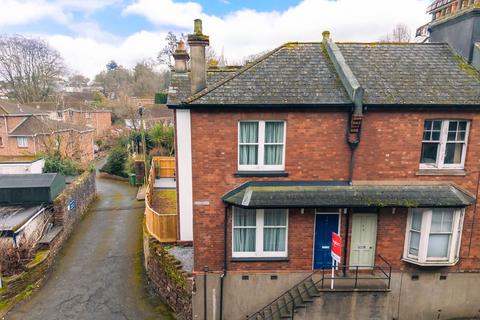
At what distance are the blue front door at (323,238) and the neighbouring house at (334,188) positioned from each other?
0.03 m

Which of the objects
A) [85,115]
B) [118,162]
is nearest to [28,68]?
[85,115]

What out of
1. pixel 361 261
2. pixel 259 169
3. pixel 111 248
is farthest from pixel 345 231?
pixel 111 248

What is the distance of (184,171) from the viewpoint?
12586mm

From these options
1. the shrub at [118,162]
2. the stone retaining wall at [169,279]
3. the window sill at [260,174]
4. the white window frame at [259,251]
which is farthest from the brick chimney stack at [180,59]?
the shrub at [118,162]

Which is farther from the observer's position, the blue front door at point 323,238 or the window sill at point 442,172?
the blue front door at point 323,238

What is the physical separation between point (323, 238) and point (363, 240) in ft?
4.59

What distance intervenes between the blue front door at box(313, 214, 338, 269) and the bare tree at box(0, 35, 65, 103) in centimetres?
5857

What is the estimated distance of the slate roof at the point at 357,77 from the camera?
9.95 meters

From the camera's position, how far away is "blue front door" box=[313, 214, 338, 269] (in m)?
10.7

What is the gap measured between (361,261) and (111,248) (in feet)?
42.3

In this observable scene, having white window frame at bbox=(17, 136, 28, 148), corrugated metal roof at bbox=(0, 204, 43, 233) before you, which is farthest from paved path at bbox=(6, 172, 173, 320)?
white window frame at bbox=(17, 136, 28, 148)

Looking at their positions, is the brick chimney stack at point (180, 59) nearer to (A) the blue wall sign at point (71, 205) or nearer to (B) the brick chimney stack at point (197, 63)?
(B) the brick chimney stack at point (197, 63)

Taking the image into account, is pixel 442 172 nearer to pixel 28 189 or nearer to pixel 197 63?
pixel 197 63

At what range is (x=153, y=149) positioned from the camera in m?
31.8
